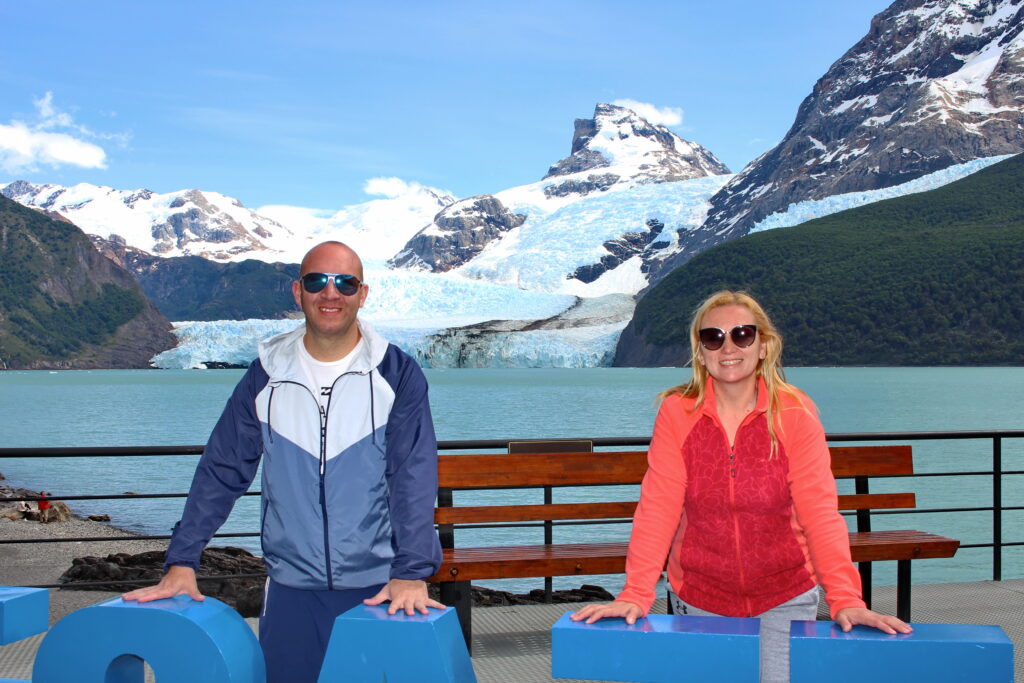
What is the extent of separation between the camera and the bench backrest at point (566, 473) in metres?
3.94

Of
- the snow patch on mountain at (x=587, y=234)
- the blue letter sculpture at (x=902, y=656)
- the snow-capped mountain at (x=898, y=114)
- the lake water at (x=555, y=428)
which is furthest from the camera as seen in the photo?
the snow-capped mountain at (x=898, y=114)

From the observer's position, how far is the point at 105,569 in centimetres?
929

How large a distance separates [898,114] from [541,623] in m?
167

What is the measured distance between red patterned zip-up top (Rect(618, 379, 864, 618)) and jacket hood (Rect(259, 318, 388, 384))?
687mm

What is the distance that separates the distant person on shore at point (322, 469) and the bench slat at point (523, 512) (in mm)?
1481

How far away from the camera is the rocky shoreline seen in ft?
25.6

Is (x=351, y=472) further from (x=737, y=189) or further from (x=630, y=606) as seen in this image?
(x=737, y=189)

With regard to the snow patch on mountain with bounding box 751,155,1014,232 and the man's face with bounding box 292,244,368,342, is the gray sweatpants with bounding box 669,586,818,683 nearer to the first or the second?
the man's face with bounding box 292,244,368,342

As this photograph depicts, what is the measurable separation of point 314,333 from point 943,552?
2915 millimetres

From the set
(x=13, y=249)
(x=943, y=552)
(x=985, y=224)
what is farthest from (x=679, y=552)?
(x=13, y=249)

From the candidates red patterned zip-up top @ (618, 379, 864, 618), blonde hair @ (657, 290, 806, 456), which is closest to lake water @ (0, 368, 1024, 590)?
blonde hair @ (657, 290, 806, 456)

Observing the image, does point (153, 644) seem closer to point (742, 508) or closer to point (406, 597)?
point (406, 597)

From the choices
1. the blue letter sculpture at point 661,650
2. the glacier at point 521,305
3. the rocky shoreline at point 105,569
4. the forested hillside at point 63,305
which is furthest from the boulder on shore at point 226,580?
the forested hillside at point 63,305

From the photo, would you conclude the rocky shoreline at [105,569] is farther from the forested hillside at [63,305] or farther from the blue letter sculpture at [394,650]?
the forested hillside at [63,305]
